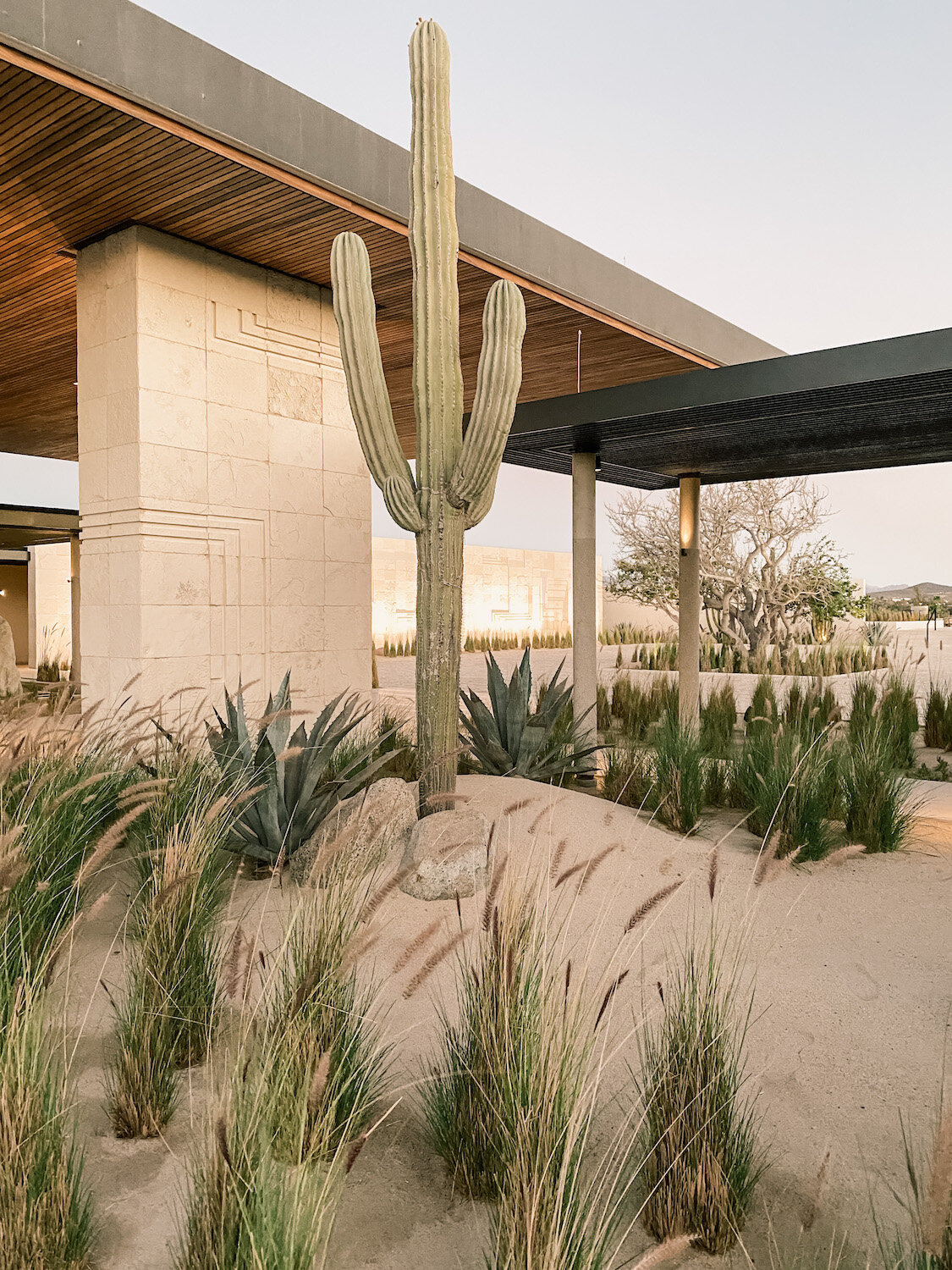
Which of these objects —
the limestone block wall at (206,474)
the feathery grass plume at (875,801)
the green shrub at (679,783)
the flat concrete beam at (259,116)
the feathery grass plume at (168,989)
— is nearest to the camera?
the feathery grass plume at (168,989)

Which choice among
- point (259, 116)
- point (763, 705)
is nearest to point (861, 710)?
point (763, 705)

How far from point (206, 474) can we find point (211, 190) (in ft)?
5.45

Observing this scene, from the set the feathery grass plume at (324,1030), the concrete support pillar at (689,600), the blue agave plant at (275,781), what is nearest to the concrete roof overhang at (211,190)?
the concrete support pillar at (689,600)

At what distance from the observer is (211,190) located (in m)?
4.60

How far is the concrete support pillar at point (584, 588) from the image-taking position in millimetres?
5914

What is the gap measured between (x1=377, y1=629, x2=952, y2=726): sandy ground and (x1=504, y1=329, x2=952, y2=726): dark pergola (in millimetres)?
1695

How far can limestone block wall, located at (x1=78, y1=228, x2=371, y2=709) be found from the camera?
5.07 metres

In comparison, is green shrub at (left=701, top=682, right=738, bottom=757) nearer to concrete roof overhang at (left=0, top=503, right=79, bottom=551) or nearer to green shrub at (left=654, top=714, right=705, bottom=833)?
green shrub at (left=654, top=714, right=705, bottom=833)

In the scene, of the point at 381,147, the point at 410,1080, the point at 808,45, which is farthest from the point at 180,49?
the point at 808,45

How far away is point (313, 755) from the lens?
3.31m

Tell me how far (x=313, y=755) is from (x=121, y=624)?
2.48 meters

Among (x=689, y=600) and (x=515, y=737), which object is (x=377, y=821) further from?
(x=689, y=600)

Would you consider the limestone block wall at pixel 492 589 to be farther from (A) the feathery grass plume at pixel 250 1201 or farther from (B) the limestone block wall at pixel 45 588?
(A) the feathery grass plume at pixel 250 1201

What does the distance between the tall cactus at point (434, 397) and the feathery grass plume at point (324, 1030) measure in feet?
5.81
